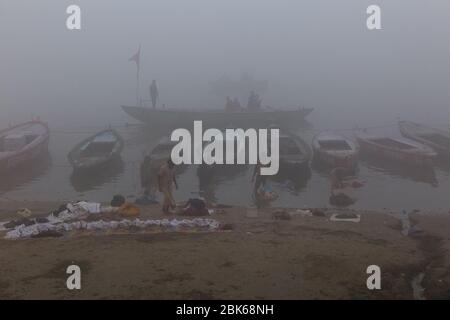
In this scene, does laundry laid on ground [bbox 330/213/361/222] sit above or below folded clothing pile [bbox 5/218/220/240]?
below

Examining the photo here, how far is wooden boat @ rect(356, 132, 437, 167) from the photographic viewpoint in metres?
20.9

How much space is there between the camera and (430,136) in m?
26.2

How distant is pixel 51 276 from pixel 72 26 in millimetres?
8402

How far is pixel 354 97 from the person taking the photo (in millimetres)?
58719

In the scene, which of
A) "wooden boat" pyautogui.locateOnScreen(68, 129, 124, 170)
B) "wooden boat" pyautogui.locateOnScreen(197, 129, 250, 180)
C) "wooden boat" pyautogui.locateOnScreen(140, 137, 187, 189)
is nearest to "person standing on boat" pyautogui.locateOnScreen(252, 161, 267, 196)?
"wooden boat" pyautogui.locateOnScreen(197, 129, 250, 180)

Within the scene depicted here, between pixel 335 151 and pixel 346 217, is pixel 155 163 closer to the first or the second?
pixel 335 151

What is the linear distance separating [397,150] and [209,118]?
49.1ft

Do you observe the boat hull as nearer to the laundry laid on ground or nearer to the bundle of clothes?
the laundry laid on ground

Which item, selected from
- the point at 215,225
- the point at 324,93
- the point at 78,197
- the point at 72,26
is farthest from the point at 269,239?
the point at 324,93

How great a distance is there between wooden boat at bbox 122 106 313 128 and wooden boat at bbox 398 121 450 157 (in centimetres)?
943

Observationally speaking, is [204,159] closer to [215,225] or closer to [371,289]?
[215,225]

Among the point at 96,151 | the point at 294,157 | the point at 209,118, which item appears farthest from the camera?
the point at 209,118

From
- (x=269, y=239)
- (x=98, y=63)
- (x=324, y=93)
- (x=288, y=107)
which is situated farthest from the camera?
(x=98, y=63)

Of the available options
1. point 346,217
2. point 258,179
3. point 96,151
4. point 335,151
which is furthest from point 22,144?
point 346,217
